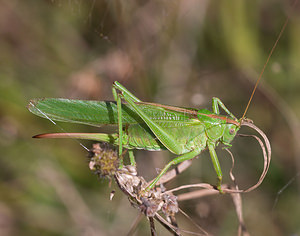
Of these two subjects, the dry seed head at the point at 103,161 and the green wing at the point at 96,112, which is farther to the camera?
the green wing at the point at 96,112

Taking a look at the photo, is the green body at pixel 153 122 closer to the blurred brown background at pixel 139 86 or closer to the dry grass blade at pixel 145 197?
the dry grass blade at pixel 145 197

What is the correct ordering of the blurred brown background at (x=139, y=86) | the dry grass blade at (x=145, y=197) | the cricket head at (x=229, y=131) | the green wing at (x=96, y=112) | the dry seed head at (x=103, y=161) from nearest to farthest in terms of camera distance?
1. the dry grass blade at (x=145, y=197)
2. the dry seed head at (x=103, y=161)
3. the green wing at (x=96, y=112)
4. the cricket head at (x=229, y=131)
5. the blurred brown background at (x=139, y=86)

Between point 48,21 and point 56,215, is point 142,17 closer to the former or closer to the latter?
point 48,21

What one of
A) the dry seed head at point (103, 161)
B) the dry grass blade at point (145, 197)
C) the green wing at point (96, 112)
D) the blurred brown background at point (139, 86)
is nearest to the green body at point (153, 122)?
the green wing at point (96, 112)

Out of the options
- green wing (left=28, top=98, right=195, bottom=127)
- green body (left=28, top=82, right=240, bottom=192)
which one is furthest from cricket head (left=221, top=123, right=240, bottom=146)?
green wing (left=28, top=98, right=195, bottom=127)

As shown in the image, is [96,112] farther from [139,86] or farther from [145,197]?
[139,86]

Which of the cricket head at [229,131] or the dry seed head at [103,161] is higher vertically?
the cricket head at [229,131]
